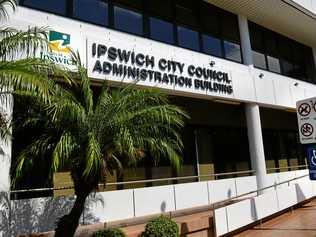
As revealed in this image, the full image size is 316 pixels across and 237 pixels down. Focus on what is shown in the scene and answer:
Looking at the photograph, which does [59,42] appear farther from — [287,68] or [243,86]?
[287,68]

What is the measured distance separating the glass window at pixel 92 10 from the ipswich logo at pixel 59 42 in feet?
5.63

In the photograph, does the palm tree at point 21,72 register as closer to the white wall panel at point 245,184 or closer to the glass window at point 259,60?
the white wall panel at point 245,184

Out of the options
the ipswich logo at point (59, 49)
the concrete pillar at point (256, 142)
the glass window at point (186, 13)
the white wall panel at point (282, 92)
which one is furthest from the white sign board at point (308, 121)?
the white wall panel at point (282, 92)

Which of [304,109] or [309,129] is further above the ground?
[304,109]

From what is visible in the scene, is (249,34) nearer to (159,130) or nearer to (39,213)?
(159,130)

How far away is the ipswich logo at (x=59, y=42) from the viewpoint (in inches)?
379

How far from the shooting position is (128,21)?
42.8ft

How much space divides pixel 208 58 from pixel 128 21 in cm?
337

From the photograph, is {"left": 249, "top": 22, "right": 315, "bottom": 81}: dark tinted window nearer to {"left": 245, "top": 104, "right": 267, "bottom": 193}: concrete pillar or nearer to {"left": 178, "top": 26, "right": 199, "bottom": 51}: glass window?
{"left": 245, "top": 104, "right": 267, "bottom": 193}: concrete pillar

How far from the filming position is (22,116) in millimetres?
8289

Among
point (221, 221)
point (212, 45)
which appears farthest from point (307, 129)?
point (212, 45)

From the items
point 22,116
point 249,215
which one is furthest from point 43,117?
point 249,215

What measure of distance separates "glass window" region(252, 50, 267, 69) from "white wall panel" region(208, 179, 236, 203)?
5.86 m

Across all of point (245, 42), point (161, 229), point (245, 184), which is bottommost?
point (161, 229)
